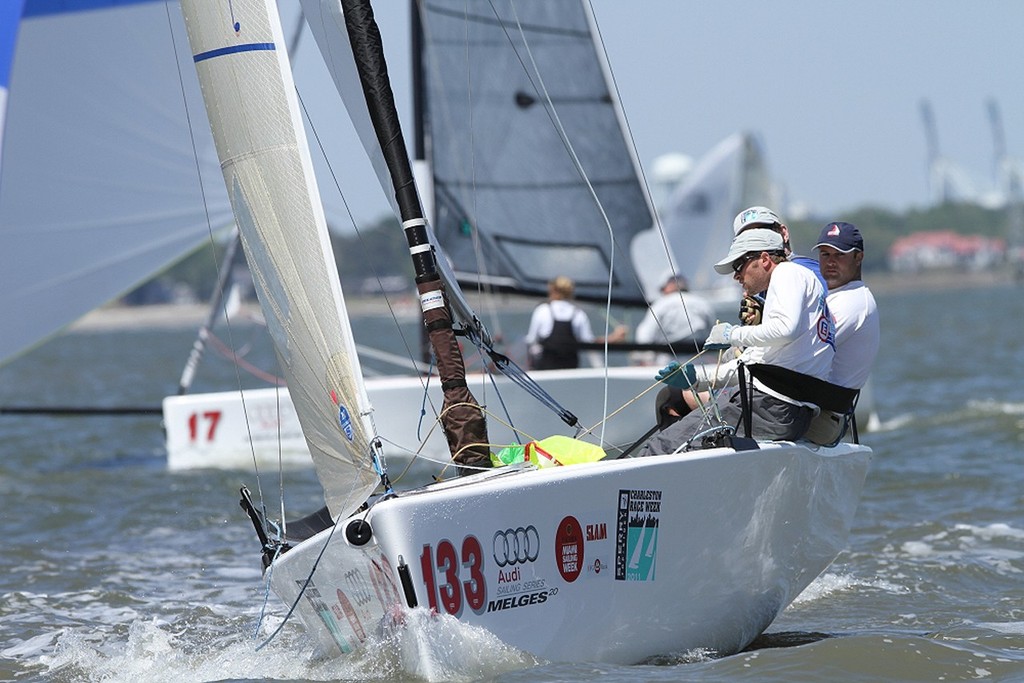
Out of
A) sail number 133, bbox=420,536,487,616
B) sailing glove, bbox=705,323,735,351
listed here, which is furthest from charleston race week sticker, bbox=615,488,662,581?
sailing glove, bbox=705,323,735,351

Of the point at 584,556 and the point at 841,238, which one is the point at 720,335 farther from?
the point at 584,556

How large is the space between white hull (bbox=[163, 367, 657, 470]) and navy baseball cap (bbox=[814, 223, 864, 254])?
2535mm

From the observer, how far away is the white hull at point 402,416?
8212 millimetres

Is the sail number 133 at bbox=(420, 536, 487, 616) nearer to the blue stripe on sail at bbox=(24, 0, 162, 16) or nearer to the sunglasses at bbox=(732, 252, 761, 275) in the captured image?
the sunglasses at bbox=(732, 252, 761, 275)

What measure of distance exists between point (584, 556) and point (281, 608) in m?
2.09

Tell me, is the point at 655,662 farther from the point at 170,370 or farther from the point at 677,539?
the point at 170,370

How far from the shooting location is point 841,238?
4.61 metres

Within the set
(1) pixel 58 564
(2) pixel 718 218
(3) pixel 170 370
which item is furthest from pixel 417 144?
(2) pixel 718 218

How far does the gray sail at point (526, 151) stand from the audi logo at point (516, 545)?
6406mm

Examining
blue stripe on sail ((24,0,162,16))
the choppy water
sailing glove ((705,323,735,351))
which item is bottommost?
the choppy water

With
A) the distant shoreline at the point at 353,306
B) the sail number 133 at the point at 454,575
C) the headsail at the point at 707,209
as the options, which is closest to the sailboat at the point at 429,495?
the sail number 133 at the point at 454,575

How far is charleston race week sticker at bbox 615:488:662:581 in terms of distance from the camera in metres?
3.90

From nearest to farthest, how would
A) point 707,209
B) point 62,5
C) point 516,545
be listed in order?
point 516,545, point 62,5, point 707,209

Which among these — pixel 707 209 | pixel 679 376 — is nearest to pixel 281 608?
pixel 679 376
